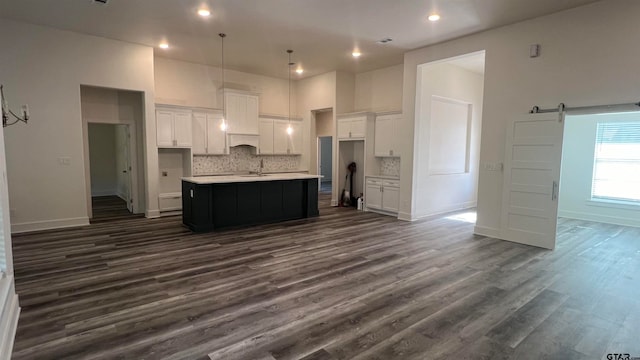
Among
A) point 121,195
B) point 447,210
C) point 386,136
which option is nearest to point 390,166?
point 386,136

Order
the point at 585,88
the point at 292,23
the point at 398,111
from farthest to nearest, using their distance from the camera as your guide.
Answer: the point at 398,111 → the point at 292,23 → the point at 585,88

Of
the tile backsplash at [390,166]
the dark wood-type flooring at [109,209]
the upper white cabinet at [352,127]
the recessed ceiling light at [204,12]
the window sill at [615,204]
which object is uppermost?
the recessed ceiling light at [204,12]

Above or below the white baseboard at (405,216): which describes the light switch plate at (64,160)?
above

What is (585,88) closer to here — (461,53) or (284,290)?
(461,53)

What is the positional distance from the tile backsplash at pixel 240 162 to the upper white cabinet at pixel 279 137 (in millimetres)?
287

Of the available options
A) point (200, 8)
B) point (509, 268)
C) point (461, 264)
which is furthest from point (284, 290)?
point (200, 8)

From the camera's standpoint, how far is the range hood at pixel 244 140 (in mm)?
8133

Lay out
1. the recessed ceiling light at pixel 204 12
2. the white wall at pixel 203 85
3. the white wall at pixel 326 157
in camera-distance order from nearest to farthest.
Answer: the recessed ceiling light at pixel 204 12 → the white wall at pixel 203 85 → the white wall at pixel 326 157

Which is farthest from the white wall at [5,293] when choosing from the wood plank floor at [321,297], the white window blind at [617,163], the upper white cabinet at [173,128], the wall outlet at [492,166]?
the white window blind at [617,163]

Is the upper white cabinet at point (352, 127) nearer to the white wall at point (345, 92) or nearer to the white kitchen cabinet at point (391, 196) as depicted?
the white wall at point (345, 92)

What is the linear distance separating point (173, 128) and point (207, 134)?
790 mm

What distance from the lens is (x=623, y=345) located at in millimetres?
2520

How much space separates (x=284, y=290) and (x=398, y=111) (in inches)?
206

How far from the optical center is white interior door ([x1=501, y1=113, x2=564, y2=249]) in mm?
4844
